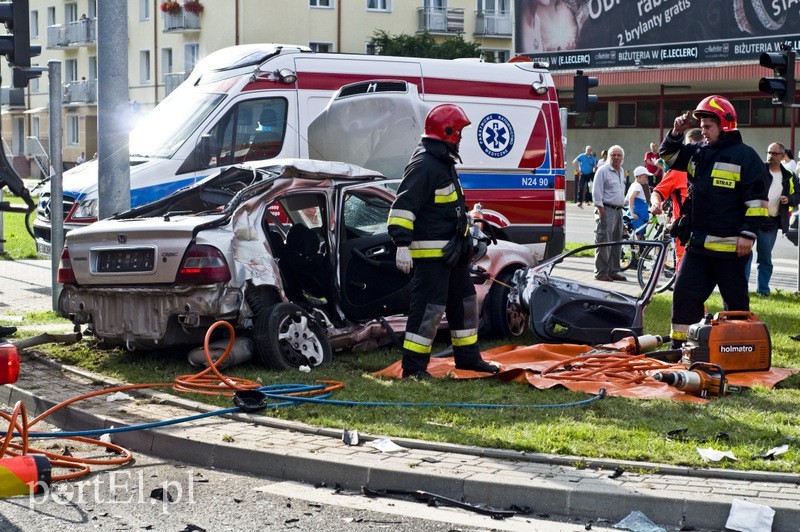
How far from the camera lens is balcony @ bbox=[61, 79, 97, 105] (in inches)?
2350

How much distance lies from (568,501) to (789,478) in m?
1.07

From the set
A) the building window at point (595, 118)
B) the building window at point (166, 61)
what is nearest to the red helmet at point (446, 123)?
the building window at point (595, 118)

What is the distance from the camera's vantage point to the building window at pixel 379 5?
53013mm

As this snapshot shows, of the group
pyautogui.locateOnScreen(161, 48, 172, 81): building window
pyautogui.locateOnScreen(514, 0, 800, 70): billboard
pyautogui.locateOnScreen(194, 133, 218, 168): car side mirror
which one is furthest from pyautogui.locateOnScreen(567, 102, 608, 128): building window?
pyautogui.locateOnScreen(194, 133, 218, 168): car side mirror

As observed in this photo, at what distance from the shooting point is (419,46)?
49875mm

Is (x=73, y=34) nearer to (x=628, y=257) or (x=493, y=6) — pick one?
(x=493, y=6)

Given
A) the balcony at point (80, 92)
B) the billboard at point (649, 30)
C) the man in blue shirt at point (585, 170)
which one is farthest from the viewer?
the balcony at point (80, 92)

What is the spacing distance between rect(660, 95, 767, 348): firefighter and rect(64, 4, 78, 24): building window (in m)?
57.3

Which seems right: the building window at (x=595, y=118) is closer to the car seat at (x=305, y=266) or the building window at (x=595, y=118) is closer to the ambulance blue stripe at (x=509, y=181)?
the ambulance blue stripe at (x=509, y=181)

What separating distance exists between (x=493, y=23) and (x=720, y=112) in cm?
A: 5018

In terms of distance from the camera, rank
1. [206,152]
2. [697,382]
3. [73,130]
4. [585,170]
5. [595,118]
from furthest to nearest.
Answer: [73,130] → [595,118] → [585,170] → [206,152] → [697,382]

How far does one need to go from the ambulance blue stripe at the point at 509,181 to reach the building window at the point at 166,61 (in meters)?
40.0

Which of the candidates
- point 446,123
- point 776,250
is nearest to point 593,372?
point 446,123

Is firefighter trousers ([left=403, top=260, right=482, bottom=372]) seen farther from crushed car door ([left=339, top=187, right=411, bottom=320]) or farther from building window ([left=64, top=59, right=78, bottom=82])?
building window ([left=64, top=59, right=78, bottom=82])
